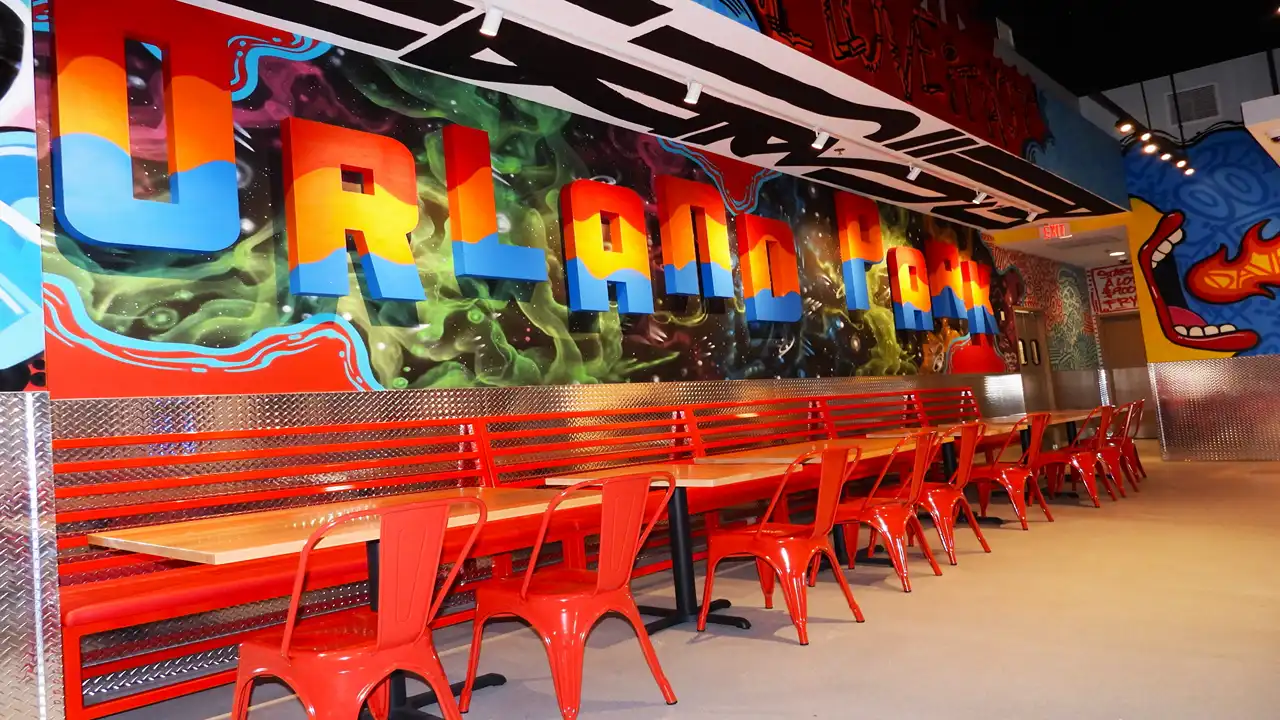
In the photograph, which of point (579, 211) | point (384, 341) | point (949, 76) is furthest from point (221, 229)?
point (949, 76)

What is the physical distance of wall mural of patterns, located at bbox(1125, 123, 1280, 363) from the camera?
34.3ft

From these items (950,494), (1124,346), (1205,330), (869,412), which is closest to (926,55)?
(869,412)

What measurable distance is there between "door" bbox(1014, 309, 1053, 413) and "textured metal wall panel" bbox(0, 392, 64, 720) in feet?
38.7

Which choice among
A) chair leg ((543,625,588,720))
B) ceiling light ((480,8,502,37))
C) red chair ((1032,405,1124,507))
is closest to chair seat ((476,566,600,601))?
chair leg ((543,625,588,720))

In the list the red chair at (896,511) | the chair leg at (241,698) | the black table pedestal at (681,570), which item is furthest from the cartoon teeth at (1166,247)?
the chair leg at (241,698)

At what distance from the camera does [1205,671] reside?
10.3ft

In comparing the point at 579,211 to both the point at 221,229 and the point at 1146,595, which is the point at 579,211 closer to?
the point at 221,229

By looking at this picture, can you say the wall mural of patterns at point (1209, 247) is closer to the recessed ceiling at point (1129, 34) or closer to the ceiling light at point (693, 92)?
the recessed ceiling at point (1129, 34)

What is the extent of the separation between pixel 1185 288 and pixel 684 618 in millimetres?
9726

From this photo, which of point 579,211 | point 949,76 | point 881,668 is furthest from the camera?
point 949,76

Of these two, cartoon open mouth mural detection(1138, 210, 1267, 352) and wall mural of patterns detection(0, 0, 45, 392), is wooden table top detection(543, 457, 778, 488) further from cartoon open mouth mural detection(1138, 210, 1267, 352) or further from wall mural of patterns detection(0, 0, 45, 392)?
cartoon open mouth mural detection(1138, 210, 1267, 352)

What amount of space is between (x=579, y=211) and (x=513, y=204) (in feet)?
1.71

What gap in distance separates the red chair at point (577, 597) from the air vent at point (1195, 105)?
10997 mm

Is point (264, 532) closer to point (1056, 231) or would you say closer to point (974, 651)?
point (974, 651)
